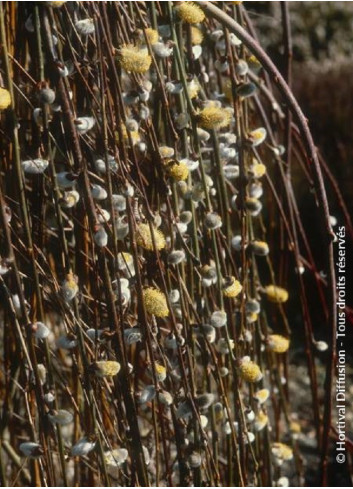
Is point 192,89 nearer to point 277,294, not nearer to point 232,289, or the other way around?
point 232,289

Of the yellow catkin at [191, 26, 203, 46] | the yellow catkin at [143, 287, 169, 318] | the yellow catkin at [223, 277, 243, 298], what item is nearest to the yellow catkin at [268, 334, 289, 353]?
the yellow catkin at [223, 277, 243, 298]

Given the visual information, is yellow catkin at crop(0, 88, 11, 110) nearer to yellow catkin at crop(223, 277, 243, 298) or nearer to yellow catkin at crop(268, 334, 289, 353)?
yellow catkin at crop(223, 277, 243, 298)

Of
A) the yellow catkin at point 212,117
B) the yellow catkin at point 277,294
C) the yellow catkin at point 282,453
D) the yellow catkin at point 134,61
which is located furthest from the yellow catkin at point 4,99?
the yellow catkin at point 282,453

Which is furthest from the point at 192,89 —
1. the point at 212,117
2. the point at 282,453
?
the point at 282,453

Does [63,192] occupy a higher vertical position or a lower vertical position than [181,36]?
lower

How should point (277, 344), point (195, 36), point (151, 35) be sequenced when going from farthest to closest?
1. point (277, 344)
2. point (195, 36)
3. point (151, 35)

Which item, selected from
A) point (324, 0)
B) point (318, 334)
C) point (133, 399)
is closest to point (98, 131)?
point (133, 399)

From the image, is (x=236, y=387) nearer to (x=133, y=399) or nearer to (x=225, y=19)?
(x=133, y=399)

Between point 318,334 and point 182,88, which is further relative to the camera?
point 318,334
